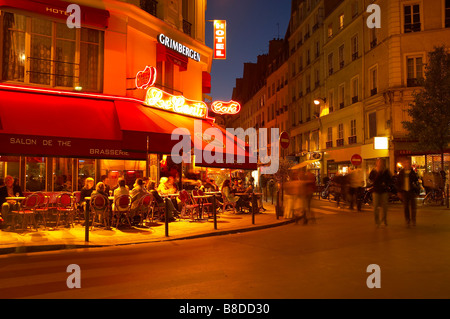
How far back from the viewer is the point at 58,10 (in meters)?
13.6

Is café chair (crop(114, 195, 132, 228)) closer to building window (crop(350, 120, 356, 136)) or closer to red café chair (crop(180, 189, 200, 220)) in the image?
red café chair (crop(180, 189, 200, 220))

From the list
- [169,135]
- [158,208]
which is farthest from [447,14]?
[158,208]

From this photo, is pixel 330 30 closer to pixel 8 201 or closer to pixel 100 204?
pixel 100 204

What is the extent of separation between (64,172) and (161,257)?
8.10 meters

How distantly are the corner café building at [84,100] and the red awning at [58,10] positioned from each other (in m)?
0.03

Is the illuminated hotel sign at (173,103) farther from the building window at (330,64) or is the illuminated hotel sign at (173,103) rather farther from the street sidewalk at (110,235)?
the building window at (330,64)

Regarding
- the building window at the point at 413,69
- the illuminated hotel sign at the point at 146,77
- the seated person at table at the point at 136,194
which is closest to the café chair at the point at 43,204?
the seated person at table at the point at 136,194

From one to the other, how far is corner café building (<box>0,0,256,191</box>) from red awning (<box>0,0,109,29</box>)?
32 mm

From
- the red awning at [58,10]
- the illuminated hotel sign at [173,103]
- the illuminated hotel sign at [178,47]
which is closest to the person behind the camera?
the red awning at [58,10]

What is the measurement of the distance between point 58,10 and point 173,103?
16.9 feet

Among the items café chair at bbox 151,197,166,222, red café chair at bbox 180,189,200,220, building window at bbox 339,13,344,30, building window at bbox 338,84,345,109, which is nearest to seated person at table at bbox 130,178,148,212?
café chair at bbox 151,197,166,222

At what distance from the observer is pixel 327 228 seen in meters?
11.4

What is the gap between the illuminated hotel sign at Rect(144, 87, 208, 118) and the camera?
49.4 ft

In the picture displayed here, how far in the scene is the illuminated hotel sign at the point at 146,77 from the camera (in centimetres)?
1462
